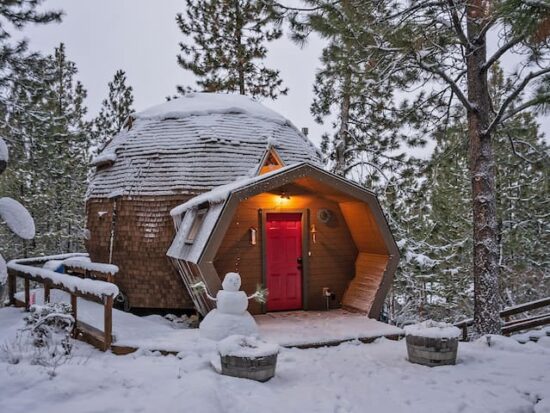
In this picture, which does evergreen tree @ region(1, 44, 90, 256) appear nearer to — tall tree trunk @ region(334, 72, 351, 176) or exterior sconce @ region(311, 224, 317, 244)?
tall tree trunk @ region(334, 72, 351, 176)

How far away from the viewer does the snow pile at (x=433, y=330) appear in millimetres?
5711

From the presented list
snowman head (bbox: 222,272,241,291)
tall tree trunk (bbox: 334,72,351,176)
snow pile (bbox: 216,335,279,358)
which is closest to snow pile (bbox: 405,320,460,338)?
snow pile (bbox: 216,335,279,358)

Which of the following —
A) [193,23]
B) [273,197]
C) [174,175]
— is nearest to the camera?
[273,197]

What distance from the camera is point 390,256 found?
8617mm

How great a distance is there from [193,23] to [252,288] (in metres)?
17.7

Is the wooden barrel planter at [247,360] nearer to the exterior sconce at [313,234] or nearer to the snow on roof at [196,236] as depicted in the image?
the snow on roof at [196,236]

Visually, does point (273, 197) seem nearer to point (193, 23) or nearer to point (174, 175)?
point (174, 175)

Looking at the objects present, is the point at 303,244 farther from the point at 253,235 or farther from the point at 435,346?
the point at 435,346

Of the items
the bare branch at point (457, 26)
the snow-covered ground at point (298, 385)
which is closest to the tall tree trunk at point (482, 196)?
the bare branch at point (457, 26)

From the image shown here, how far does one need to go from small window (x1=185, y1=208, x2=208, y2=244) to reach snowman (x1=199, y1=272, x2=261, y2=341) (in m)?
1.58

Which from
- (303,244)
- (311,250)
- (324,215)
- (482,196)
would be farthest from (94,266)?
(482,196)

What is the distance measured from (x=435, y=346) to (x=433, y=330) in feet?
0.72

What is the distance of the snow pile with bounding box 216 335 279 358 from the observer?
5008 mm

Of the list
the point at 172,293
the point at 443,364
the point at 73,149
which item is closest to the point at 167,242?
the point at 172,293
